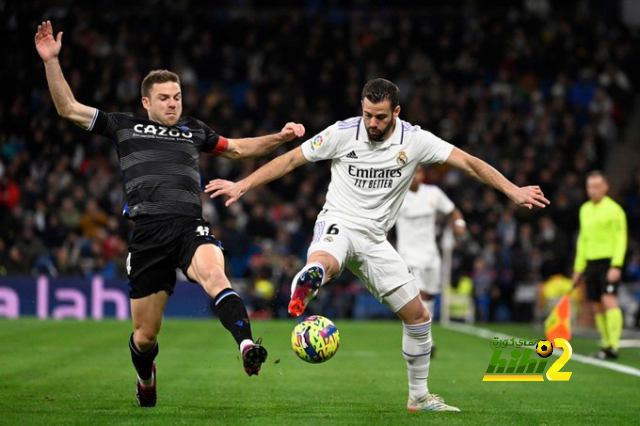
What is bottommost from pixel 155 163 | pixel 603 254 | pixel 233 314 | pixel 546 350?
pixel 546 350

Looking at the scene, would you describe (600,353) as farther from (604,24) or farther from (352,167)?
(604,24)

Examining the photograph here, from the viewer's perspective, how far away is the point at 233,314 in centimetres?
700

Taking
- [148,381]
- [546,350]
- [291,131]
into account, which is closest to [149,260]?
[148,381]

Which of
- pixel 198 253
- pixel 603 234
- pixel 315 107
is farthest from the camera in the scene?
pixel 315 107

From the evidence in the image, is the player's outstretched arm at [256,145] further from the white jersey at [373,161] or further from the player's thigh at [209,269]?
the player's thigh at [209,269]

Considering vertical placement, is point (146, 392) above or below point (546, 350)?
above

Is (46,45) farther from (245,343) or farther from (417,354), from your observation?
(417,354)

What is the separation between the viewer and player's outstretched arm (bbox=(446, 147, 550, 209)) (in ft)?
26.1

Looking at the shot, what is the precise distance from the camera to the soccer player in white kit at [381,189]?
315 inches

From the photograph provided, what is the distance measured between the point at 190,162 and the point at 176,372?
406cm

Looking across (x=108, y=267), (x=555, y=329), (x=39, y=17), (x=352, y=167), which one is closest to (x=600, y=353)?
(x=555, y=329)

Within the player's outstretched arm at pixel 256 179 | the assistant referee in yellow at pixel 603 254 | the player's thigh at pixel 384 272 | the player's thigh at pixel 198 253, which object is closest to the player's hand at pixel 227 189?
the player's outstretched arm at pixel 256 179

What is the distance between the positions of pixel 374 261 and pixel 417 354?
0.83 meters

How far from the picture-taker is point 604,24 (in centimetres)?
3012
